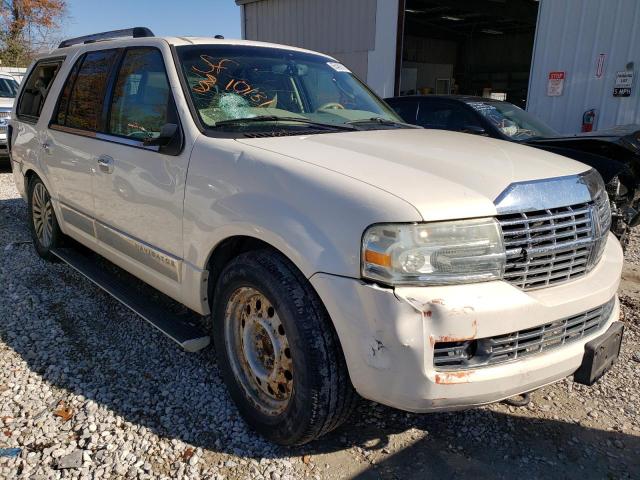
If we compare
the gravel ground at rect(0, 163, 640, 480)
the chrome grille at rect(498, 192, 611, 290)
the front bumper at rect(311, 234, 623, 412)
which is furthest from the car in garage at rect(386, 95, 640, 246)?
the front bumper at rect(311, 234, 623, 412)

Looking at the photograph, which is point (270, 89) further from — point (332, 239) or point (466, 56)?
point (466, 56)

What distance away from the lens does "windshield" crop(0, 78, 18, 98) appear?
39.1 ft

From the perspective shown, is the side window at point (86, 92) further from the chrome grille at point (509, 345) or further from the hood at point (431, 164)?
the chrome grille at point (509, 345)

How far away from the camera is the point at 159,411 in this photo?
281 cm

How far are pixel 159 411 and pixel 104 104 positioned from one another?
2.12m

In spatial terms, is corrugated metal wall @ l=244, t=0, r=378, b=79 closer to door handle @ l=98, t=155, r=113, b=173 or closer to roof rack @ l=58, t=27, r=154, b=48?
roof rack @ l=58, t=27, r=154, b=48

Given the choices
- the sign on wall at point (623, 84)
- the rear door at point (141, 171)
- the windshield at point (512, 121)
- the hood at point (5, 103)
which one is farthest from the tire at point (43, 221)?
the sign on wall at point (623, 84)

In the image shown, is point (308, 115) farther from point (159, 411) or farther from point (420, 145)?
point (159, 411)

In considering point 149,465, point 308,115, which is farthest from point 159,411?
point 308,115

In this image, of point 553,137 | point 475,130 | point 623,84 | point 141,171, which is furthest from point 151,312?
point 623,84

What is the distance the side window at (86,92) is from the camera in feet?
12.2

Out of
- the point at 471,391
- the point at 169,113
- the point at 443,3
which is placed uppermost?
the point at 443,3

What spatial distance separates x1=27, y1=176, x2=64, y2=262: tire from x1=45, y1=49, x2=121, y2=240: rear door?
0.43 meters

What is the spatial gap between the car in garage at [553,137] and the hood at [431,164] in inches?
98.4
